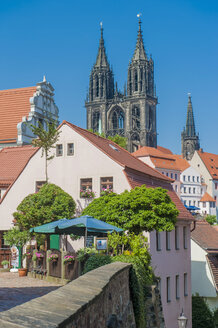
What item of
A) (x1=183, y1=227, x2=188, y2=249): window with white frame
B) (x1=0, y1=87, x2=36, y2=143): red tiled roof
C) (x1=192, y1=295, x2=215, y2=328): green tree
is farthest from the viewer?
(x1=0, y1=87, x2=36, y2=143): red tiled roof

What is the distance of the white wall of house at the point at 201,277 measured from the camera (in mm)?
40688

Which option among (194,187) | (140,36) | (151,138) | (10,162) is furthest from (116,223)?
(140,36)

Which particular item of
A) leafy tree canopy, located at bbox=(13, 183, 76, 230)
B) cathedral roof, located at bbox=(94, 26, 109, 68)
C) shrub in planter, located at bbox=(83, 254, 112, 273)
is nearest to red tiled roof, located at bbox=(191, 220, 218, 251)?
leafy tree canopy, located at bbox=(13, 183, 76, 230)

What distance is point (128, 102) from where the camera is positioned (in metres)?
160

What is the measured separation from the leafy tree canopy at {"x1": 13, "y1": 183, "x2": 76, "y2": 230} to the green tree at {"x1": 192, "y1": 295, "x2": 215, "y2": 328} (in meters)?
15.0

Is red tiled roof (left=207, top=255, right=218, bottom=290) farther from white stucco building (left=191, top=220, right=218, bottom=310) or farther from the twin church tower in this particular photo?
the twin church tower

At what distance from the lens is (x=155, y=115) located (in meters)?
160

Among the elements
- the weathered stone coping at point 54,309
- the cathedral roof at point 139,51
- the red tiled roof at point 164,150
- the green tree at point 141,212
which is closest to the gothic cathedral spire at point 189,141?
the red tiled roof at point 164,150

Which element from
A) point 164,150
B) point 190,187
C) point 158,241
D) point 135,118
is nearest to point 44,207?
point 158,241

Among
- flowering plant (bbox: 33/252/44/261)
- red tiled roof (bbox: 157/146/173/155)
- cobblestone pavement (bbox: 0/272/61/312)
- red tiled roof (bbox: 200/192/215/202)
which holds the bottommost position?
cobblestone pavement (bbox: 0/272/61/312)

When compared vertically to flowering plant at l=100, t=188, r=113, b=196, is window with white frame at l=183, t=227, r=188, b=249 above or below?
below

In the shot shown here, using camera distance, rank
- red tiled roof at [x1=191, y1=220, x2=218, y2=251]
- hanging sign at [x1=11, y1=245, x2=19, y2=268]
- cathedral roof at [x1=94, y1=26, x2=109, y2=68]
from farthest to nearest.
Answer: cathedral roof at [x1=94, y1=26, x2=109, y2=68] < red tiled roof at [x1=191, y1=220, x2=218, y2=251] < hanging sign at [x1=11, y1=245, x2=19, y2=268]

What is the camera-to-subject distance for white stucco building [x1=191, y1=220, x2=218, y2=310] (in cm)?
4066

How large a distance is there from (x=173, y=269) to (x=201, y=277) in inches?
462
